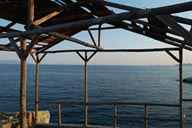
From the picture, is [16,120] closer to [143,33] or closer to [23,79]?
[23,79]

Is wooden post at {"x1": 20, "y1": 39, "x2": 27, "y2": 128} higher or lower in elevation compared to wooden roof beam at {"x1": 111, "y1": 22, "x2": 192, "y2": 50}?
lower

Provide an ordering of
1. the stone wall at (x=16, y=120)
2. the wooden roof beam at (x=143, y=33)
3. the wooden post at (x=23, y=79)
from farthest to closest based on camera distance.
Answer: the stone wall at (x=16, y=120) → the wooden roof beam at (x=143, y=33) → the wooden post at (x=23, y=79)

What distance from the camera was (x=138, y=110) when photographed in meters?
32.0

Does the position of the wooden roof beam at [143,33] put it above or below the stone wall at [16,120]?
above

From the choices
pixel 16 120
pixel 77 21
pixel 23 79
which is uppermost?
pixel 77 21

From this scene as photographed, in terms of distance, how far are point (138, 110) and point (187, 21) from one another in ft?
92.2

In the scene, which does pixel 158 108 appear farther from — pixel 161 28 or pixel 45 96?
pixel 161 28

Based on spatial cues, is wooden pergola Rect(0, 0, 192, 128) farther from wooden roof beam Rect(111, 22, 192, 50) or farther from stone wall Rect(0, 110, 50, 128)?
stone wall Rect(0, 110, 50, 128)

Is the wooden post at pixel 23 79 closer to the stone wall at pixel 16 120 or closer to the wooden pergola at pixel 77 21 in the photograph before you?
the wooden pergola at pixel 77 21

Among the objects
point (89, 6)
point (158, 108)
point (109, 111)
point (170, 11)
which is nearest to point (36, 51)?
point (89, 6)

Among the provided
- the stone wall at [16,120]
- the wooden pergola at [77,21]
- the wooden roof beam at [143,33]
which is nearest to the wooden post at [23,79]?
the wooden pergola at [77,21]

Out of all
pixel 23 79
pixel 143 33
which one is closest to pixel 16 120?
pixel 23 79

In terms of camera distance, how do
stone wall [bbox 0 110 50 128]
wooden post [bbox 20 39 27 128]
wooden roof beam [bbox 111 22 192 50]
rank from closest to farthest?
wooden post [bbox 20 39 27 128], wooden roof beam [bbox 111 22 192 50], stone wall [bbox 0 110 50 128]

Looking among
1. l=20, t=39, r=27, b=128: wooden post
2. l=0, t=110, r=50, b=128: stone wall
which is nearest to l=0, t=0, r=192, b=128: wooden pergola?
l=20, t=39, r=27, b=128: wooden post
